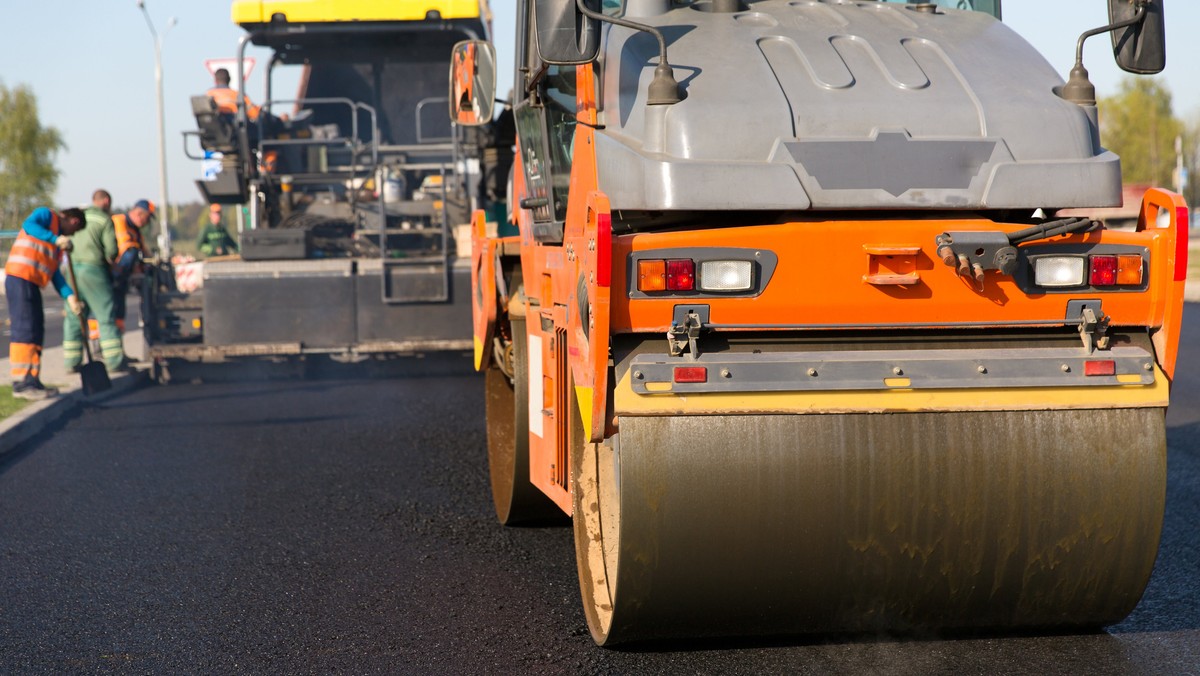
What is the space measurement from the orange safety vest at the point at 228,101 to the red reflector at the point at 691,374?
9.09 metres

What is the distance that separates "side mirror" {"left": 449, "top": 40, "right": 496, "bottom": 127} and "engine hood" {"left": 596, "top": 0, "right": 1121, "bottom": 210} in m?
1.67

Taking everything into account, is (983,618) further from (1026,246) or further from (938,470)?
(1026,246)

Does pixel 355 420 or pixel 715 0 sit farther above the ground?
pixel 715 0

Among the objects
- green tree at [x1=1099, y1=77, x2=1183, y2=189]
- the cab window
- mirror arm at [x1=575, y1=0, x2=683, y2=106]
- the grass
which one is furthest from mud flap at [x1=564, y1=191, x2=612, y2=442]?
green tree at [x1=1099, y1=77, x2=1183, y2=189]

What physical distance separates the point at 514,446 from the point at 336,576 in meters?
0.94

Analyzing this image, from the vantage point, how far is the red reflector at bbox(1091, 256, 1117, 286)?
3.73m

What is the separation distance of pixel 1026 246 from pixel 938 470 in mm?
640

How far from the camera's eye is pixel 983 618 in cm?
389

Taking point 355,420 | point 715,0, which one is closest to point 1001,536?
point 715,0

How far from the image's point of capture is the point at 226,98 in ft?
42.6

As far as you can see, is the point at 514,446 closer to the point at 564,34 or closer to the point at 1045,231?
the point at 564,34

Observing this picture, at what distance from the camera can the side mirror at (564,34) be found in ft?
13.0

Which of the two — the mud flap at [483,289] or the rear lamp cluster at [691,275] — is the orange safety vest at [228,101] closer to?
the mud flap at [483,289]

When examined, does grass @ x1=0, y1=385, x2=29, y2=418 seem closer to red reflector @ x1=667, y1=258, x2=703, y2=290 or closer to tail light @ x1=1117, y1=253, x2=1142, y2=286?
red reflector @ x1=667, y1=258, x2=703, y2=290
